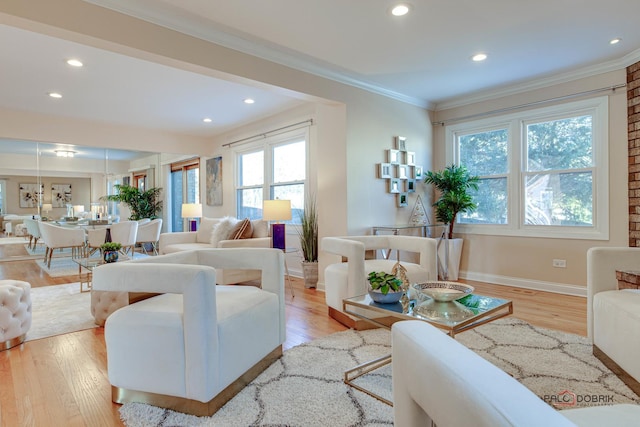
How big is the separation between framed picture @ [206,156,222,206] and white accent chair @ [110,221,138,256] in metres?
1.48

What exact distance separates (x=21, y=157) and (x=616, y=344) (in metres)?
8.63

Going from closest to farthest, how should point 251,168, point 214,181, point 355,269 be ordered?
1. point 355,269
2. point 251,168
3. point 214,181

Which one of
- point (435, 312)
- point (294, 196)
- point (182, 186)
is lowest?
point (435, 312)

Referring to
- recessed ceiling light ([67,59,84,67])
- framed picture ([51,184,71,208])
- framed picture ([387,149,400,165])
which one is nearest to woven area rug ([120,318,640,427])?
framed picture ([387,149,400,165])

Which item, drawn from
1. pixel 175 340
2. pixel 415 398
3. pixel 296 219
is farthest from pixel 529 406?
pixel 296 219

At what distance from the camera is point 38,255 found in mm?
6781

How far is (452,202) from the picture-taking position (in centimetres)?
462

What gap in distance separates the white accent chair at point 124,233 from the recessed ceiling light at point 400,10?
17.5 feet

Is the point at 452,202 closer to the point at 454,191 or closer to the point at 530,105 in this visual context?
the point at 454,191

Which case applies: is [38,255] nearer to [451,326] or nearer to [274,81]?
[274,81]

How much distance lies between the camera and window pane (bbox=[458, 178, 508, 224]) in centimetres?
466

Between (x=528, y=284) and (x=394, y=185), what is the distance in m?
2.03

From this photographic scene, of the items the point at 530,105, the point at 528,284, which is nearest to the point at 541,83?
the point at 530,105

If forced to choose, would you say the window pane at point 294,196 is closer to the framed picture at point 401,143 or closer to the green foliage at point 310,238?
the green foliage at point 310,238
